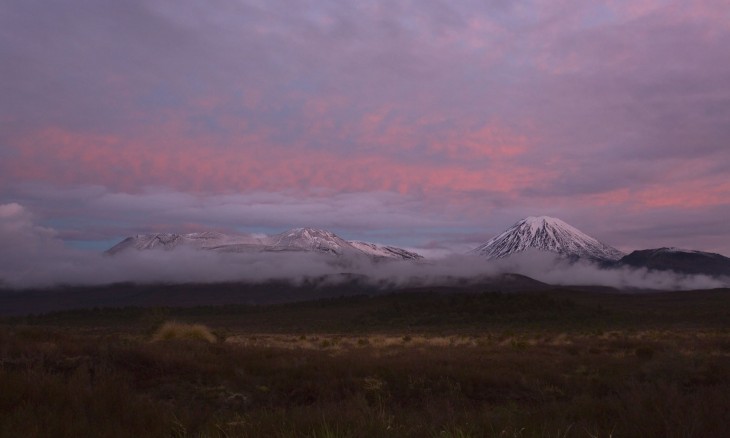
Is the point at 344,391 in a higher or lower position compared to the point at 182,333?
lower

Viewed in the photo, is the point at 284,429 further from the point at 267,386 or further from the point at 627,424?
the point at 267,386

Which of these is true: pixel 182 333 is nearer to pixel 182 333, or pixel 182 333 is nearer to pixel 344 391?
pixel 182 333

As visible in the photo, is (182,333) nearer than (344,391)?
No

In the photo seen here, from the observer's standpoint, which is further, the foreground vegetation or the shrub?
the shrub

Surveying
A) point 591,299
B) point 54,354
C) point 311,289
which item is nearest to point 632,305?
point 591,299

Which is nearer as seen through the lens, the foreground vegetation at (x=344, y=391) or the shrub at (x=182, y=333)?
the foreground vegetation at (x=344, y=391)

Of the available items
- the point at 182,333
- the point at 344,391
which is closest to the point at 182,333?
the point at 182,333

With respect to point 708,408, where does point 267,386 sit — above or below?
below

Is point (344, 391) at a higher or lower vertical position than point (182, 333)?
lower

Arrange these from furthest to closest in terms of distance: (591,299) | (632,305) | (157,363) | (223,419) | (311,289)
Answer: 1. (311,289)
2. (591,299)
3. (632,305)
4. (157,363)
5. (223,419)

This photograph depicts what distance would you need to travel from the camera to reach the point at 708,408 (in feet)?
23.2

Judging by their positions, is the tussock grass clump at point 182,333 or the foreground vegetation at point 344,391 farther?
the tussock grass clump at point 182,333

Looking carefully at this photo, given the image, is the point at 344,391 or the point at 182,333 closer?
the point at 344,391

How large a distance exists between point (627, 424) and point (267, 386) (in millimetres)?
9243
